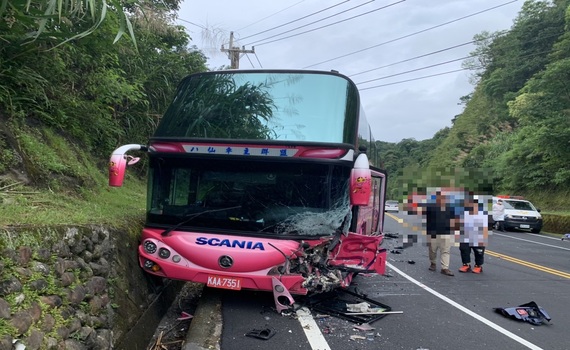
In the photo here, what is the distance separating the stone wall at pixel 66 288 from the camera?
119 inches

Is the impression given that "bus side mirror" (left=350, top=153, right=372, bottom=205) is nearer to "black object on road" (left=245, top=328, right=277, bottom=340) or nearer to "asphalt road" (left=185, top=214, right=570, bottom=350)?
"asphalt road" (left=185, top=214, right=570, bottom=350)

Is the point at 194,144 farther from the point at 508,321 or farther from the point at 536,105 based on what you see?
the point at 536,105

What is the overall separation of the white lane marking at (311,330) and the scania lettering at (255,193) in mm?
339

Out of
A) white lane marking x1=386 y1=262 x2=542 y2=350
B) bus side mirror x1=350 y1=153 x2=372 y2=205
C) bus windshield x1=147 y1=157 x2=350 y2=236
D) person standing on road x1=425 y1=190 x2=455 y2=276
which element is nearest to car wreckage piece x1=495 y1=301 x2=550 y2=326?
white lane marking x1=386 y1=262 x2=542 y2=350

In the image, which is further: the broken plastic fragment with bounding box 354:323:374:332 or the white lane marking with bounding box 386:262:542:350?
the broken plastic fragment with bounding box 354:323:374:332

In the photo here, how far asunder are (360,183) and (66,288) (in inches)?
120

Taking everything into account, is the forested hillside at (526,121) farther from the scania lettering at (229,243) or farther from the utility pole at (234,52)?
the utility pole at (234,52)

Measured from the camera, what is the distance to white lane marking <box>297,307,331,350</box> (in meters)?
4.60

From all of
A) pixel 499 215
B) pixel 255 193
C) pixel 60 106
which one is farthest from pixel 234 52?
pixel 255 193

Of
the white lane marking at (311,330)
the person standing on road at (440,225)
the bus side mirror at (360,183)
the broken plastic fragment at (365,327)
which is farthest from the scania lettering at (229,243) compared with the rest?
the person standing on road at (440,225)

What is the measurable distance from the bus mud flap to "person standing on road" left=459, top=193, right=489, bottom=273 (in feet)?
13.5

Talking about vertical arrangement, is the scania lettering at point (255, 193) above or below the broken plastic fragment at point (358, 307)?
above

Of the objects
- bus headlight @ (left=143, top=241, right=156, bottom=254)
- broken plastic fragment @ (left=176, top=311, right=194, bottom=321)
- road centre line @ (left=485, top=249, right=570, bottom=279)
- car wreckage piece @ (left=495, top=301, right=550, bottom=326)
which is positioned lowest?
broken plastic fragment @ (left=176, top=311, right=194, bottom=321)

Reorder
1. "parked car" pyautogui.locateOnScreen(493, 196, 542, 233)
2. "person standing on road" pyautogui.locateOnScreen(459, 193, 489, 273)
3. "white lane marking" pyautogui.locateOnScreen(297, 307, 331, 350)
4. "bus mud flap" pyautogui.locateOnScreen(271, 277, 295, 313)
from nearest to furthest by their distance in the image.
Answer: "white lane marking" pyautogui.locateOnScreen(297, 307, 331, 350), "bus mud flap" pyautogui.locateOnScreen(271, 277, 295, 313), "person standing on road" pyautogui.locateOnScreen(459, 193, 489, 273), "parked car" pyautogui.locateOnScreen(493, 196, 542, 233)
